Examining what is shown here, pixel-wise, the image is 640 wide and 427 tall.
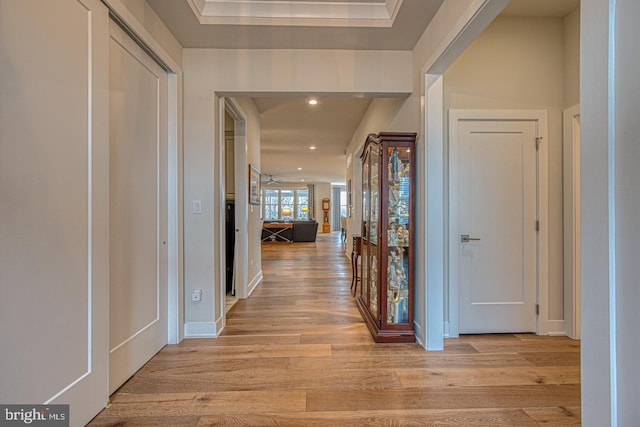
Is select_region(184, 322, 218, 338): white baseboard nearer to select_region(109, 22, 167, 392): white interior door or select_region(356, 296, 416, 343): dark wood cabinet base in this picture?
select_region(109, 22, 167, 392): white interior door

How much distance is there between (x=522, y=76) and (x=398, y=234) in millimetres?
1867

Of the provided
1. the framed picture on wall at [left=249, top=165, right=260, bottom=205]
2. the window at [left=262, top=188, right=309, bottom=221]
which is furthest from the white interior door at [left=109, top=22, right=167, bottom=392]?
the window at [left=262, top=188, right=309, bottom=221]

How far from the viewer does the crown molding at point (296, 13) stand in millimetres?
2342

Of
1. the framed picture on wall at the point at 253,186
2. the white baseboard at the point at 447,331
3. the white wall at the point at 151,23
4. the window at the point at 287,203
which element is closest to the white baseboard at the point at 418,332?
the white baseboard at the point at 447,331

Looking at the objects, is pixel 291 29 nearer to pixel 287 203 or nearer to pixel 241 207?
pixel 241 207

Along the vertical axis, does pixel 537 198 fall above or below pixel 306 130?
below

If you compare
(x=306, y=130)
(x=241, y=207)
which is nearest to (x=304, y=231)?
(x=306, y=130)

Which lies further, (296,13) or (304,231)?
(304,231)

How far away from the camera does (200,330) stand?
2754mm

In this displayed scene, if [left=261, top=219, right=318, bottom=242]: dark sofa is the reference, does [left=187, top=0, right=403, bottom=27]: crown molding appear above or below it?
above

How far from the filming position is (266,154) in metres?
8.63

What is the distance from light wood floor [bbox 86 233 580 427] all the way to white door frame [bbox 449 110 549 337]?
249mm

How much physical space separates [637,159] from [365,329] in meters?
2.47

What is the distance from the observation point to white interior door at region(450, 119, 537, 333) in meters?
2.83
